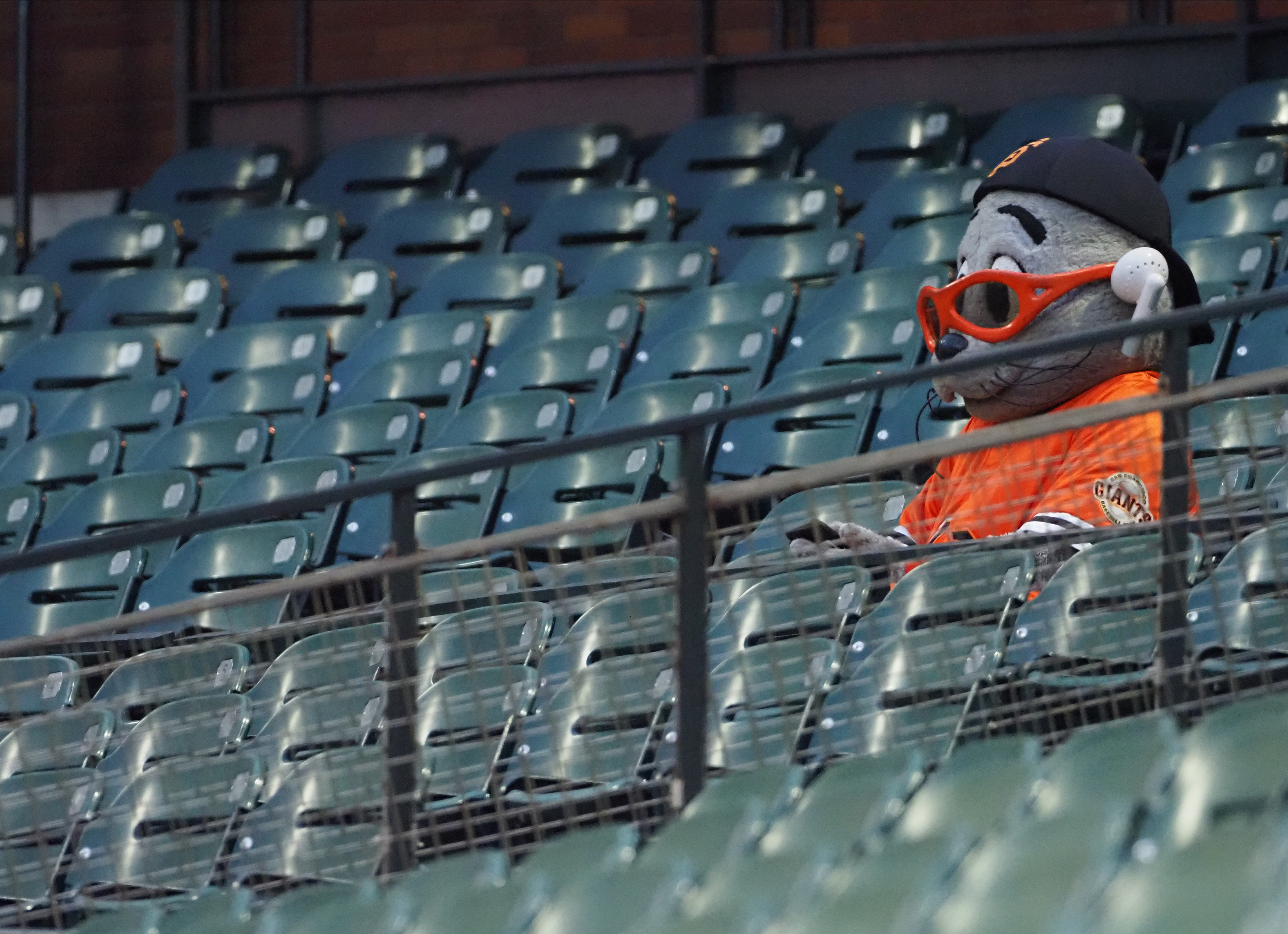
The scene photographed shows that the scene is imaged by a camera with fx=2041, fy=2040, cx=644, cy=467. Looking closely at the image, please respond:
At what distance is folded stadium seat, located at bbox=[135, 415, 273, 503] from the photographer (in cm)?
482

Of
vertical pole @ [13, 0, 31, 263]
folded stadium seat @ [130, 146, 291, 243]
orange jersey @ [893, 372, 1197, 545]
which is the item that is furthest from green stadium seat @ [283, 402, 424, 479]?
vertical pole @ [13, 0, 31, 263]

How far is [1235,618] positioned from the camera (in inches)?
105

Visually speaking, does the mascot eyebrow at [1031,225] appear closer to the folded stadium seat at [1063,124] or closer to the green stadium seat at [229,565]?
the green stadium seat at [229,565]

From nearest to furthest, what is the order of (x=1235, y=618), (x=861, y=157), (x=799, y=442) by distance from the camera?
(x=1235, y=618) < (x=799, y=442) < (x=861, y=157)

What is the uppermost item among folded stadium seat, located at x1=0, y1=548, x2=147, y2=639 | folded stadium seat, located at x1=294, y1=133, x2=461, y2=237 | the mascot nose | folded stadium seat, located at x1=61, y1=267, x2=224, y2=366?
the mascot nose

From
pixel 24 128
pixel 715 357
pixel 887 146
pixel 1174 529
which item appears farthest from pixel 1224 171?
pixel 24 128

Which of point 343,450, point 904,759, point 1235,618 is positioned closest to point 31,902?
point 904,759

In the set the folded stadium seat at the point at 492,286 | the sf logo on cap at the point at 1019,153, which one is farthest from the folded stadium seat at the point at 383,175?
the sf logo on cap at the point at 1019,153

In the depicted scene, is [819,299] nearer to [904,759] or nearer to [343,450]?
[343,450]

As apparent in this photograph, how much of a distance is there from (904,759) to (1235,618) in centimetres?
58

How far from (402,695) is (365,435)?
225 centimetres

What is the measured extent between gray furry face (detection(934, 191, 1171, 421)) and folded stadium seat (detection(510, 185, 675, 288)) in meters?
2.19

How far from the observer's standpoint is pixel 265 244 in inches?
250

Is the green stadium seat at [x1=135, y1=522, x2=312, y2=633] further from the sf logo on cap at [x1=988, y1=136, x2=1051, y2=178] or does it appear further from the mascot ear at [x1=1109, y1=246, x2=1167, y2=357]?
the mascot ear at [x1=1109, y1=246, x2=1167, y2=357]
